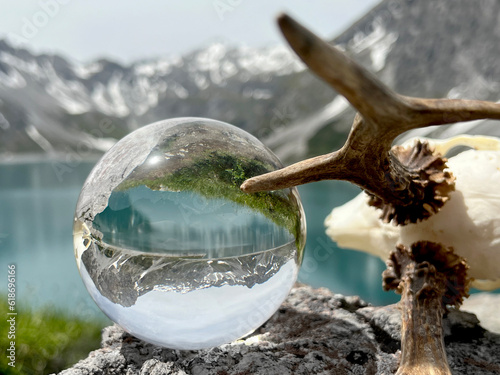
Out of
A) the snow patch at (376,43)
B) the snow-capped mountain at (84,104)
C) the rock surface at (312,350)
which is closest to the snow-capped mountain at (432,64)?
the snow patch at (376,43)

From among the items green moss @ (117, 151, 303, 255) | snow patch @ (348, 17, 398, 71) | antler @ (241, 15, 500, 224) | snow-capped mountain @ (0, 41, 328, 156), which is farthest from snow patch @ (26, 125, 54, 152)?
antler @ (241, 15, 500, 224)

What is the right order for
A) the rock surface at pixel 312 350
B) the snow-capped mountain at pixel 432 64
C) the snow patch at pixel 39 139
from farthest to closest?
the snow patch at pixel 39 139 → the snow-capped mountain at pixel 432 64 → the rock surface at pixel 312 350

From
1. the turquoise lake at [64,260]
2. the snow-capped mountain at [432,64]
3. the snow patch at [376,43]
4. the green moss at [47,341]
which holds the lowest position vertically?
the green moss at [47,341]

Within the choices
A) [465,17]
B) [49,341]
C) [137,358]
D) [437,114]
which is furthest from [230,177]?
[465,17]

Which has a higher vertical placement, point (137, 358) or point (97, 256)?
point (97, 256)

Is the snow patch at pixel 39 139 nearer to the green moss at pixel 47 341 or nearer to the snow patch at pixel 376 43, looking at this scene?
the snow patch at pixel 376 43

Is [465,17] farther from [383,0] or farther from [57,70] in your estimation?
[57,70]

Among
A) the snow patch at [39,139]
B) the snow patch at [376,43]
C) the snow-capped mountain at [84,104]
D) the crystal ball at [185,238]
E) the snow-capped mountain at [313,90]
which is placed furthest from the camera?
the snow patch at [376,43]

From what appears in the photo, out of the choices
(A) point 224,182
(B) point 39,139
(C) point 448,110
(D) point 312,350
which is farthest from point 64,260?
(B) point 39,139

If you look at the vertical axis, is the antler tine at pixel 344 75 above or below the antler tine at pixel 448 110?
below
